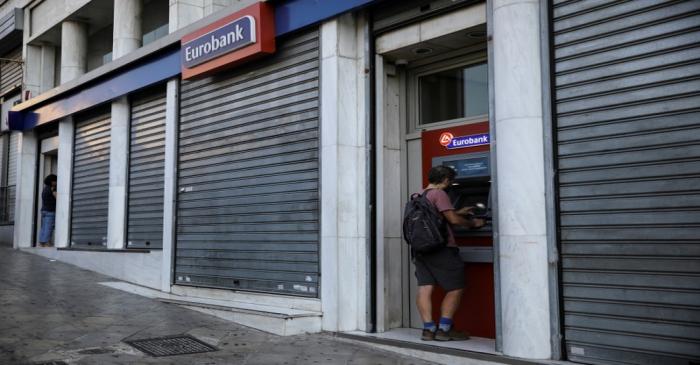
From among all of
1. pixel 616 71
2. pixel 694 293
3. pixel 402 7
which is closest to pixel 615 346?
pixel 694 293

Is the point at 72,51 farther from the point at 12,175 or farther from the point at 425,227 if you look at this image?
the point at 425,227

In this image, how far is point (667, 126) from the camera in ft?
14.9

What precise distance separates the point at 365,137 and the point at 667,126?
319cm

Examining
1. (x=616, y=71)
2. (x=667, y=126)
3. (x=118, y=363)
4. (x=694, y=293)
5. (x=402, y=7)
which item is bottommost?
(x=118, y=363)

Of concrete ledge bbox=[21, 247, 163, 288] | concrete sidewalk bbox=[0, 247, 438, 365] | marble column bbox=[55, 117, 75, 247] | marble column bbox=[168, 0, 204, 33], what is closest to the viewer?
concrete sidewalk bbox=[0, 247, 438, 365]

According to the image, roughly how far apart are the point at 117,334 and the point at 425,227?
3.18m

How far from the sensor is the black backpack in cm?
582

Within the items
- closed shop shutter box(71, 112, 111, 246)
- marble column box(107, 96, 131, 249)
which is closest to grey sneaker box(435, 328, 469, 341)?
marble column box(107, 96, 131, 249)

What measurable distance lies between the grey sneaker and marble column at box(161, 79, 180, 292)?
16.1 ft

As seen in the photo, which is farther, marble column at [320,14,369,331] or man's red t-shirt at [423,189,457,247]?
marble column at [320,14,369,331]

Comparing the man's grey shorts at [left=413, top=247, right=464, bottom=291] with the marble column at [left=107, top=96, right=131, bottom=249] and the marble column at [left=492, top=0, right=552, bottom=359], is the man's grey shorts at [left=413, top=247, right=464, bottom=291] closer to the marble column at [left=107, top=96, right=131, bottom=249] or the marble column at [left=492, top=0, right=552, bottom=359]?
the marble column at [left=492, top=0, right=552, bottom=359]

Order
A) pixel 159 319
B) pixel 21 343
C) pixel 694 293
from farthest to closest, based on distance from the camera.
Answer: pixel 159 319
pixel 21 343
pixel 694 293

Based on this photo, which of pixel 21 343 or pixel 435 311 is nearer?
pixel 21 343

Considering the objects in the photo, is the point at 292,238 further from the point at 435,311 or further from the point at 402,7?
the point at 402,7
